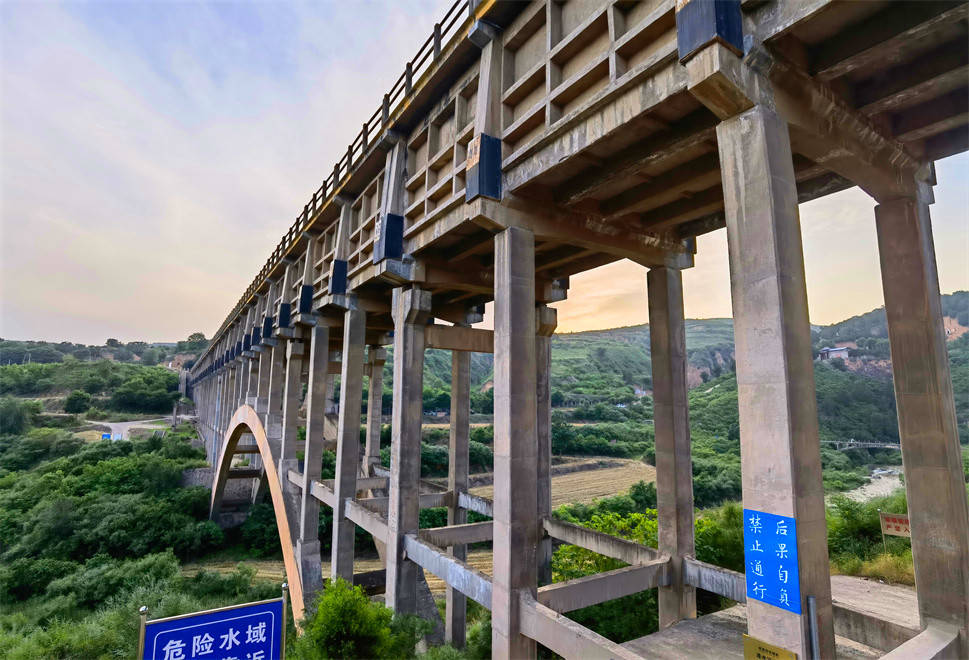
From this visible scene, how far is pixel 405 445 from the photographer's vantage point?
11.0m

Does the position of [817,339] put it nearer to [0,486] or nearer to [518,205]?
[518,205]

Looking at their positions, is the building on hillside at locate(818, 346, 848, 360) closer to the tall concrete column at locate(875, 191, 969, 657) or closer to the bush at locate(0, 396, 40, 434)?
the tall concrete column at locate(875, 191, 969, 657)

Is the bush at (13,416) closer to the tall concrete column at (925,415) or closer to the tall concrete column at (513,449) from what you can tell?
the tall concrete column at (513,449)

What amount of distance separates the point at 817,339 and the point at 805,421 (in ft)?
362

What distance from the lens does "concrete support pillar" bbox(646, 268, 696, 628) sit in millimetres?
9305

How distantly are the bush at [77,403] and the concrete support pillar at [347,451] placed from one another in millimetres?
88950

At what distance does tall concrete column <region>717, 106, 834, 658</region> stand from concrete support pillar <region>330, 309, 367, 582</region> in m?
11.2

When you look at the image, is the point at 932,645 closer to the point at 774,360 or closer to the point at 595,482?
the point at 774,360

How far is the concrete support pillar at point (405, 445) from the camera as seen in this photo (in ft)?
35.0

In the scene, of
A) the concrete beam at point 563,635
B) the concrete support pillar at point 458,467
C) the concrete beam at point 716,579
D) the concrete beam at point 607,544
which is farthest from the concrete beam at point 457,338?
the concrete beam at point 716,579

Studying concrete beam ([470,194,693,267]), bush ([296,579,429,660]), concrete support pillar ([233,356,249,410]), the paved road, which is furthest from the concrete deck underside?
the paved road

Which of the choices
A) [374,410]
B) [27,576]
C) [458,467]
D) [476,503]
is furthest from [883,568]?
[27,576]

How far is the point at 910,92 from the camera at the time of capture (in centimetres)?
544

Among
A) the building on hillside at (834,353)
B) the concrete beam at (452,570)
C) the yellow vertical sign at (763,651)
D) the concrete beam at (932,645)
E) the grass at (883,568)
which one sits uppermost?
the building on hillside at (834,353)
